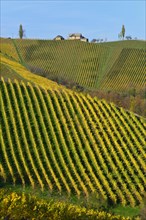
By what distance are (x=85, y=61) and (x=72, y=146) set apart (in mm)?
60320

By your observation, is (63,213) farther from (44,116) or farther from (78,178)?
(44,116)

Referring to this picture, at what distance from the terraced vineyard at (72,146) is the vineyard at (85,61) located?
36.5 m

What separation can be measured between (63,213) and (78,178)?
13.5 meters

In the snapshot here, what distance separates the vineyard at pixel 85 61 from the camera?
3041 inches

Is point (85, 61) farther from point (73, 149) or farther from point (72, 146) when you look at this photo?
point (73, 149)

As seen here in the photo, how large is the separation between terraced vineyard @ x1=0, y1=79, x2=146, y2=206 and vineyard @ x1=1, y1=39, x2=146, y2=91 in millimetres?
36534

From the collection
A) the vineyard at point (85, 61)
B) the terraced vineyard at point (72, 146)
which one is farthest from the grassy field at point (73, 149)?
the vineyard at point (85, 61)

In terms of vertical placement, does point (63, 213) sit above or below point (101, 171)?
above

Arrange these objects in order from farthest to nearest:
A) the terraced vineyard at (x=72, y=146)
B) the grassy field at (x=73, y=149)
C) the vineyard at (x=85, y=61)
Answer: the vineyard at (x=85, y=61)
the terraced vineyard at (x=72, y=146)
the grassy field at (x=73, y=149)

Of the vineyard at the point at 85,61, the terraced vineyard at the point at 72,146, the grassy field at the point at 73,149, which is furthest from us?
the vineyard at the point at 85,61

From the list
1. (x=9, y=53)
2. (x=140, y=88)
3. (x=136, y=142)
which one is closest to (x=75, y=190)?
(x=136, y=142)

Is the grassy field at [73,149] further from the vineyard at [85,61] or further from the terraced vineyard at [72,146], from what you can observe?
the vineyard at [85,61]

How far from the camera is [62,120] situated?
30500mm

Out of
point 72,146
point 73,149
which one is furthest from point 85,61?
point 73,149
